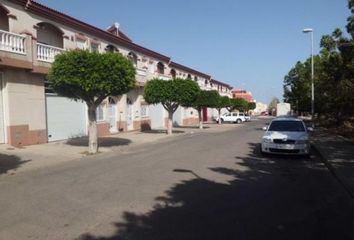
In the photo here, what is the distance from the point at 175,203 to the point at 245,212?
140cm

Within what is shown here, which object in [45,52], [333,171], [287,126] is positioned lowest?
[333,171]

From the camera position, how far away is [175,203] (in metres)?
7.98

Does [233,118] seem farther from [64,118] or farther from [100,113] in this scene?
[64,118]

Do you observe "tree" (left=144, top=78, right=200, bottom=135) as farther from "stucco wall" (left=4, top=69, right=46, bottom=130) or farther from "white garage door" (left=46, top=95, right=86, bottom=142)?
"stucco wall" (left=4, top=69, right=46, bottom=130)

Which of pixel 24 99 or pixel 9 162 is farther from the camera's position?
pixel 24 99

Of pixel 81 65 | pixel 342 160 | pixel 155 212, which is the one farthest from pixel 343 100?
pixel 155 212

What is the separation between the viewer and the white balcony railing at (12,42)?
63.1ft

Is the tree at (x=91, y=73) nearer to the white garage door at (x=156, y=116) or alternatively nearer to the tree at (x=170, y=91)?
the tree at (x=170, y=91)

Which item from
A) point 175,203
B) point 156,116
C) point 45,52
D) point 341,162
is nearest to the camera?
point 175,203

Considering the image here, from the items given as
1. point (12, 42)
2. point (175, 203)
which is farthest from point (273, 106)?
point (175, 203)

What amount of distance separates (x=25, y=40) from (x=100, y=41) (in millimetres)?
9616

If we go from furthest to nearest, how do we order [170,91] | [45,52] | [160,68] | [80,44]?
[160,68] → [170,91] → [80,44] → [45,52]

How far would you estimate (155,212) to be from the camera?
7.25 m

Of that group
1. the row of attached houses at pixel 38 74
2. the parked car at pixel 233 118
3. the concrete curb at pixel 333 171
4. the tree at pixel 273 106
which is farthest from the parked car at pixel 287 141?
the tree at pixel 273 106
